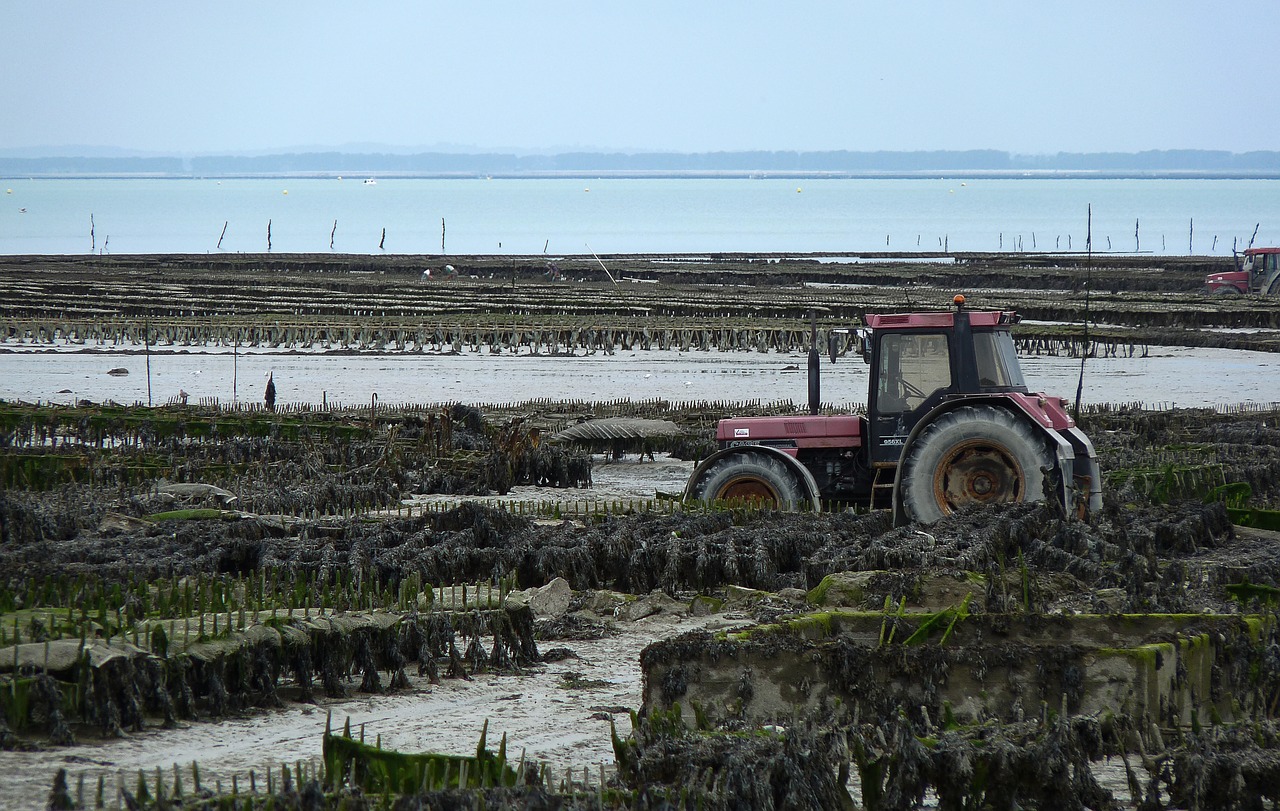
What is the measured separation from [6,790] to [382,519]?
22.9 feet

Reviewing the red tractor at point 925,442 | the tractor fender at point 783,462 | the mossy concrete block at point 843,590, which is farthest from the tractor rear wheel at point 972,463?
the mossy concrete block at point 843,590

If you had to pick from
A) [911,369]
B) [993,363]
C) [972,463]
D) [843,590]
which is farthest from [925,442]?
[843,590]

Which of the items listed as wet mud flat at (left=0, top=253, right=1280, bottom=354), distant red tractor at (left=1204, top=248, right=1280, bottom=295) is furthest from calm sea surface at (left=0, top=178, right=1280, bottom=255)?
distant red tractor at (left=1204, top=248, right=1280, bottom=295)

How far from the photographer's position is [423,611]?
9039mm

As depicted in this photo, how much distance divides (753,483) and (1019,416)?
101 inches

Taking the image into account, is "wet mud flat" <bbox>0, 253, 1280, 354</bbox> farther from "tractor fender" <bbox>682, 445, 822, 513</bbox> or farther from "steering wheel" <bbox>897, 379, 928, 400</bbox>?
"tractor fender" <bbox>682, 445, 822, 513</bbox>

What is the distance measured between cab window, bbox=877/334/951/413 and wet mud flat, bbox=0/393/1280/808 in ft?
3.34

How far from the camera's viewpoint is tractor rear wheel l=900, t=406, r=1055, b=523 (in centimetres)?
1105

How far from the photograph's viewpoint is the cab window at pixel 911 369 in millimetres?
11656

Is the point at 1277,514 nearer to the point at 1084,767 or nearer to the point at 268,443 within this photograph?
the point at 1084,767

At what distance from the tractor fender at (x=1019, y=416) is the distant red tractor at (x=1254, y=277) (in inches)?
1784

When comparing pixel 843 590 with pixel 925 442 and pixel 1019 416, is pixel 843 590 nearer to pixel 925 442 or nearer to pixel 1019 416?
pixel 925 442

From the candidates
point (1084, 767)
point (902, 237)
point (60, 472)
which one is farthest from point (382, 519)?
point (902, 237)

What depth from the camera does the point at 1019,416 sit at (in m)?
11.1
